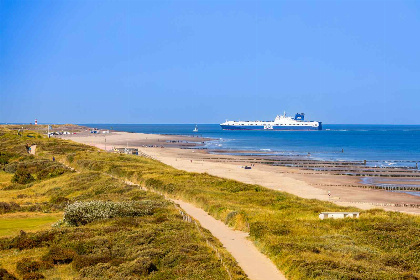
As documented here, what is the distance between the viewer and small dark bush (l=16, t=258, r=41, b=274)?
16.2m

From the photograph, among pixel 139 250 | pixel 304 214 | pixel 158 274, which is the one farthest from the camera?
pixel 304 214

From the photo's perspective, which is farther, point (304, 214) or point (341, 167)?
point (341, 167)

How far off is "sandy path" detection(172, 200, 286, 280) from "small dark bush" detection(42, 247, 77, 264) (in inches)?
247

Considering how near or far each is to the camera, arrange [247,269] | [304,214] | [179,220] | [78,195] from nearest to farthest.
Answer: [247,269]
[179,220]
[304,214]
[78,195]

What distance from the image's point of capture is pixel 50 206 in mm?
31828

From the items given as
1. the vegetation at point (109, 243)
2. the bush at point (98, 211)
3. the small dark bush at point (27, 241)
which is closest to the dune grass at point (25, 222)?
the vegetation at point (109, 243)

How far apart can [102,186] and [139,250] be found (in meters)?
19.7

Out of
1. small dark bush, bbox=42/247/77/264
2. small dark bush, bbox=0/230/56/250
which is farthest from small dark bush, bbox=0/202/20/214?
small dark bush, bbox=42/247/77/264

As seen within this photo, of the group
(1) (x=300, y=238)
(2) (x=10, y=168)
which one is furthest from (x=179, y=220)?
(2) (x=10, y=168)

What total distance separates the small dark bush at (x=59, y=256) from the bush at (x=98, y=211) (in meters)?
6.04

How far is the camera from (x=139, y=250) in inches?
699

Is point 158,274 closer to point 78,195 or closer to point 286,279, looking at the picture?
point 286,279

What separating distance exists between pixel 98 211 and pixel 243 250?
31.9 ft

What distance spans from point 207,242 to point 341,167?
54739mm
